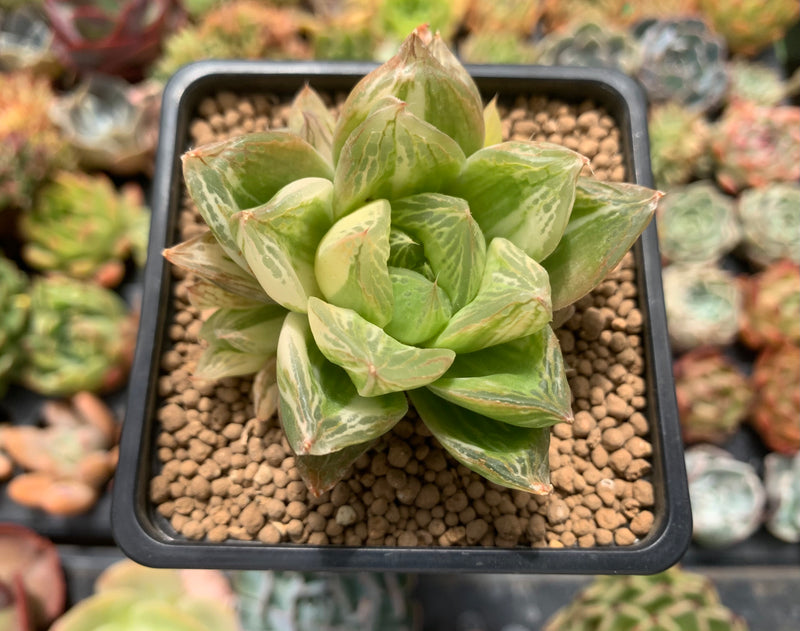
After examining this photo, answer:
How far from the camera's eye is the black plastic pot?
0.40 m

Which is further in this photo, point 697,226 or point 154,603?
point 697,226

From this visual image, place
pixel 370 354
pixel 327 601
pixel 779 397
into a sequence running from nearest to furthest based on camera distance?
pixel 370 354 < pixel 327 601 < pixel 779 397

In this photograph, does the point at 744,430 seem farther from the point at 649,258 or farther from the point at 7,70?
the point at 7,70

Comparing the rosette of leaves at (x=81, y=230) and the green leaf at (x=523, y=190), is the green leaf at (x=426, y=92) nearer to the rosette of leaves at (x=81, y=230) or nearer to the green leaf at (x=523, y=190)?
the green leaf at (x=523, y=190)

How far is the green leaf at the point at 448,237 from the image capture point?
0.34 meters

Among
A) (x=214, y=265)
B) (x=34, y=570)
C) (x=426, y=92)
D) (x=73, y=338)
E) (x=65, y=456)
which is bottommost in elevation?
(x=34, y=570)

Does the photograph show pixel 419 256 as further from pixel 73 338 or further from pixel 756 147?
pixel 756 147

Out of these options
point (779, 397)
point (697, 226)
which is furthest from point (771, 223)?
point (779, 397)

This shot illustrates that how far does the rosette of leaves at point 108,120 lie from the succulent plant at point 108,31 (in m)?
0.05

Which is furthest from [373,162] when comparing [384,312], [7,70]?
[7,70]

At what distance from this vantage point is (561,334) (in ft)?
1.55

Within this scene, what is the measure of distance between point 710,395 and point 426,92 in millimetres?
664

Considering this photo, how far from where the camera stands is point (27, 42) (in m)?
0.99

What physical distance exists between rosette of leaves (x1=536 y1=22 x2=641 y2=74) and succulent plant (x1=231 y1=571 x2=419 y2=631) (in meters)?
0.80
